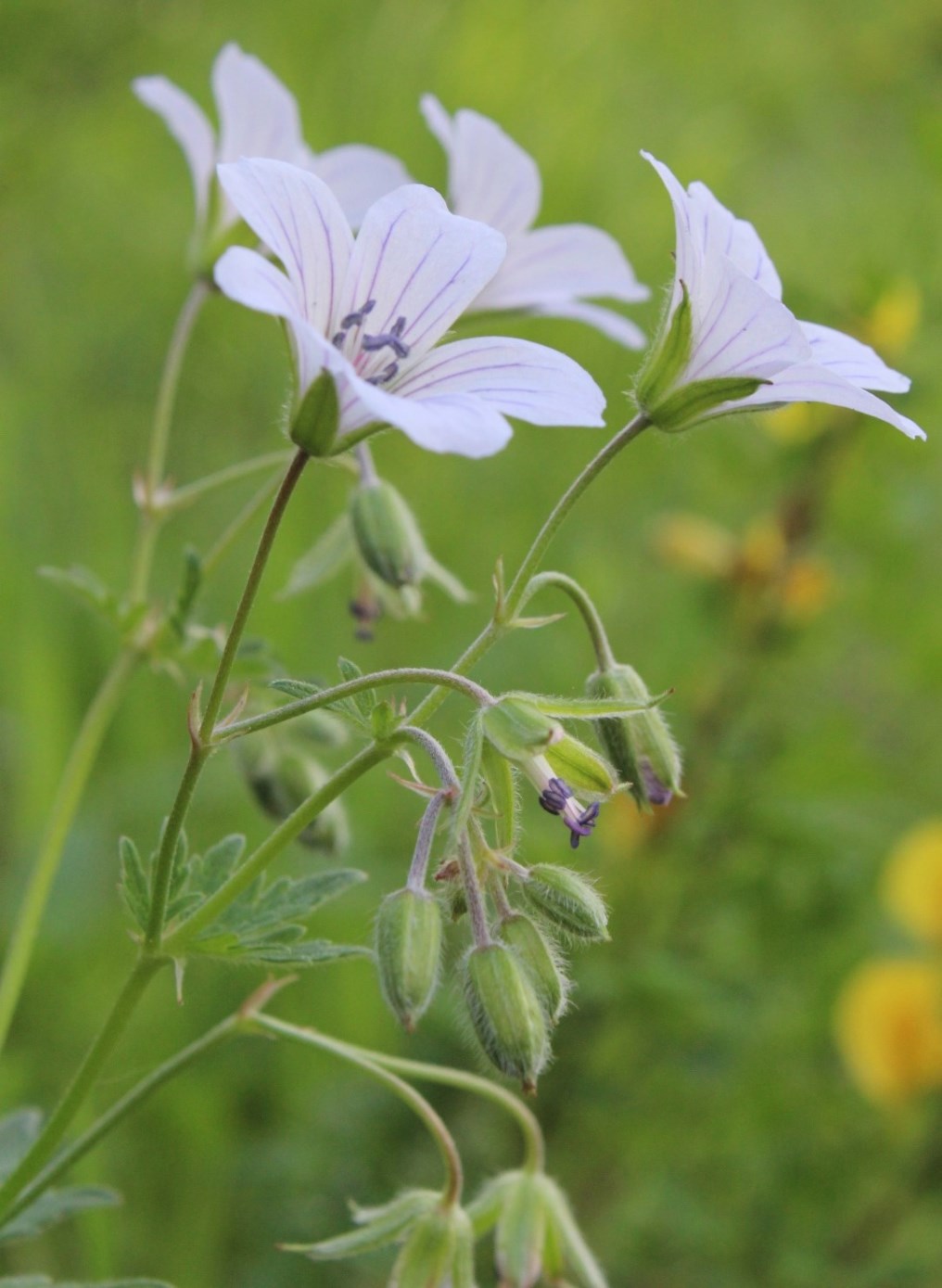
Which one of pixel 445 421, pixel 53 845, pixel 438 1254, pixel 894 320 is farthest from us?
pixel 894 320

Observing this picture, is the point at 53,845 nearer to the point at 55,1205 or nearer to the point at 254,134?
the point at 55,1205

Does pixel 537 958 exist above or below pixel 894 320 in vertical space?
below

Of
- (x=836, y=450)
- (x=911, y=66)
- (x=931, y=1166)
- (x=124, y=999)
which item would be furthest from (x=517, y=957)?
(x=911, y=66)

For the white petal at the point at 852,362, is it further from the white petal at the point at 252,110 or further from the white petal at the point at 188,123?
the white petal at the point at 188,123

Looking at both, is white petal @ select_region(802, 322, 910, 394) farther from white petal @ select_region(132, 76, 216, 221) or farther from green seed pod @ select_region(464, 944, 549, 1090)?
white petal @ select_region(132, 76, 216, 221)

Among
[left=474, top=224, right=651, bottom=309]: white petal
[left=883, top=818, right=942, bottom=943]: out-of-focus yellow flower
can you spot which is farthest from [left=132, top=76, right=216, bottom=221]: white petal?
[left=883, top=818, right=942, bottom=943]: out-of-focus yellow flower

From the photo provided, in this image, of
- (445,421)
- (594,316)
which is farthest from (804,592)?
(445,421)
